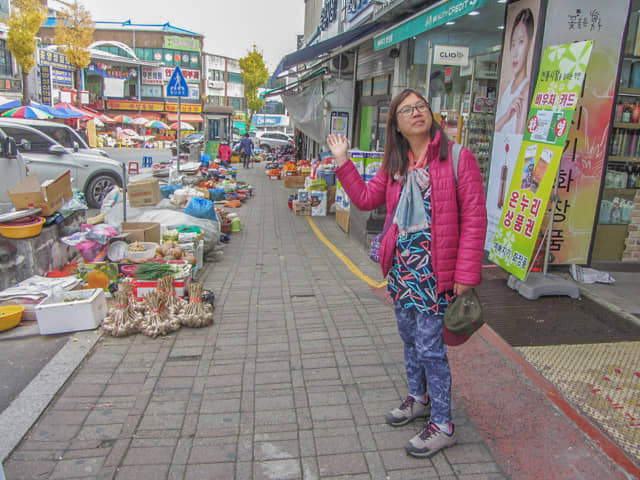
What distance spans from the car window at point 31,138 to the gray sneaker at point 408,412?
10372mm

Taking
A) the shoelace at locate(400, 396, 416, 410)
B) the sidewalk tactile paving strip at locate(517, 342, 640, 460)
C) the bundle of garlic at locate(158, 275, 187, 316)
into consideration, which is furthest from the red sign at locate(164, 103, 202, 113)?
the shoelace at locate(400, 396, 416, 410)

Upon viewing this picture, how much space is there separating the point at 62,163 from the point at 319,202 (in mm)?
5873

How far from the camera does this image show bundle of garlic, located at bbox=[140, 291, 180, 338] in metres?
4.44

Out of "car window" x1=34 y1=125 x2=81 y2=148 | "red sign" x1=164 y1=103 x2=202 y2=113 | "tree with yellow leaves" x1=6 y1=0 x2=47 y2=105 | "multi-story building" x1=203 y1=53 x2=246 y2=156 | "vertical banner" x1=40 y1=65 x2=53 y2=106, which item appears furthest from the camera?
"multi-story building" x1=203 y1=53 x2=246 y2=156

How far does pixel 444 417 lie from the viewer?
9.36ft

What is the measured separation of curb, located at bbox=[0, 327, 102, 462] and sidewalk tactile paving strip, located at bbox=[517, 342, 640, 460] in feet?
11.8

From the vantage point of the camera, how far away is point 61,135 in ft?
38.9

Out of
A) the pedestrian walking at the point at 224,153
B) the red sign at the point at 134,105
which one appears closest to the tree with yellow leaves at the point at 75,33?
the red sign at the point at 134,105

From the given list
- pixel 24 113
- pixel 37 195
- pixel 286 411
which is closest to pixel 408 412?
pixel 286 411

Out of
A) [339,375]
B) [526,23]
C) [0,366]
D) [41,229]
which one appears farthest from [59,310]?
[526,23]

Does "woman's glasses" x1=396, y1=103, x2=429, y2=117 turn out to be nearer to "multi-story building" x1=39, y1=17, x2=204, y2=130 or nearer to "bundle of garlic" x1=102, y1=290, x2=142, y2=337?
"bundle of garlic" x1=102, y1=290, x2=142, y2=337

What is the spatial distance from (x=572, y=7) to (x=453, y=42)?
326 cm

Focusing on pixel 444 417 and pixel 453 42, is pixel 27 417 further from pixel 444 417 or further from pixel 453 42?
pixel 453 42

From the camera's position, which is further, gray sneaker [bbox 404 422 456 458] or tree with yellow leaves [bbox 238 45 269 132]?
tree with yellow leaves [bbox 238 45 269 132]
